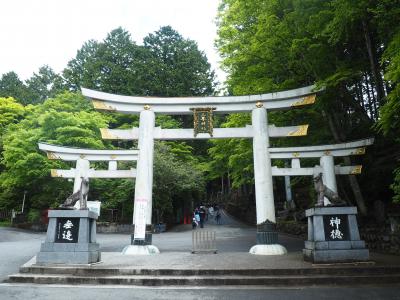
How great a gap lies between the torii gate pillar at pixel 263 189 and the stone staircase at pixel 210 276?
3446 millimetres

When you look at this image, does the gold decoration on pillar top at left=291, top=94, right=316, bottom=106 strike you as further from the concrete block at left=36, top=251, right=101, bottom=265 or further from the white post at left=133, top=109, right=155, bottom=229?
the concrete block at left=36, top=251, right=101, bottom=265

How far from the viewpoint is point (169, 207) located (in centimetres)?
2703

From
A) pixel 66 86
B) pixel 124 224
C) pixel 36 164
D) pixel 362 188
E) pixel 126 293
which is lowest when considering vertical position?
pixel 126 293

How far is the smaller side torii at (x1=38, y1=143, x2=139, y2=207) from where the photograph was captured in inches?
548

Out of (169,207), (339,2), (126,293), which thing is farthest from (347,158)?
(169,207)

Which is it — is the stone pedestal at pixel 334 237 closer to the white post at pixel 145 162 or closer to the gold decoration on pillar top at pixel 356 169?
the gold decoration on pillar top at pixel 356 169

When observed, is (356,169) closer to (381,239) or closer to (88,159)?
(381,239)

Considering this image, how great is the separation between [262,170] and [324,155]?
9.01 feet

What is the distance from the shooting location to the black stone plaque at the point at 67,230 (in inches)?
395

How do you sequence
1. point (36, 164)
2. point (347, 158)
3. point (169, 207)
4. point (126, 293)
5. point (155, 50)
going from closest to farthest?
point (126, 293), point (347, 158), point (36, 164), point (169, 207), point (155, 50)

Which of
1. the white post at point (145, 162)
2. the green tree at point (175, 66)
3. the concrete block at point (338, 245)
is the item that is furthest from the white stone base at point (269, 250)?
the green tree at point (175, 66)

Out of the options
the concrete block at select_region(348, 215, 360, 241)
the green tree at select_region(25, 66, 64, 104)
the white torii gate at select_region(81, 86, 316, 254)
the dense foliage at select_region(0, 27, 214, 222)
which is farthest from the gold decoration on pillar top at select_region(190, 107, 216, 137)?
the green tree at select_region(25, 66, 64, 104)

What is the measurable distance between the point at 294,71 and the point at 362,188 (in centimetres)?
704

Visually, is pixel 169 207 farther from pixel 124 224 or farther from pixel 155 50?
pixel 155 50
